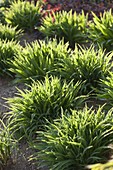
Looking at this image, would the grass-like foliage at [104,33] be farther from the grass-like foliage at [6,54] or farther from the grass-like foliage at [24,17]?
the grass-like foliage at [24,17]

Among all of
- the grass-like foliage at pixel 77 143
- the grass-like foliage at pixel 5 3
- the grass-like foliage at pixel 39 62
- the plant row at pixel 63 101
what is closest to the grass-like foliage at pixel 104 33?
the plant row at pixel 63 101

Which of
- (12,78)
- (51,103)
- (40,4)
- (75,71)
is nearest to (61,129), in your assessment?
(51,103)

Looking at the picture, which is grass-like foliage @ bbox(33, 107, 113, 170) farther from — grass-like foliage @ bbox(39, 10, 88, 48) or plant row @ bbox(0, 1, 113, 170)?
grass-like foliage @ bbox(39, 10, 88, 48)

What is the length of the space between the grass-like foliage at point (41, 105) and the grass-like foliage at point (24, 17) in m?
2.90

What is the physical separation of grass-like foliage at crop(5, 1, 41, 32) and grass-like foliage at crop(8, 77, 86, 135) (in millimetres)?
2900

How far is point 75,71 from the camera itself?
4.65 meters

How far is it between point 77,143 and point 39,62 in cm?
191

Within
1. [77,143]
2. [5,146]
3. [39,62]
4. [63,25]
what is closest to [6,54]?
[39,62]

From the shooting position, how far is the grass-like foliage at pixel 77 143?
3.38 meters

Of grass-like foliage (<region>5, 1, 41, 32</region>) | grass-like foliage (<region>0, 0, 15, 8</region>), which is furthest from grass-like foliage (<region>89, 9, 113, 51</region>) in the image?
grass-like foliage (<region>0, 0, 15, 8</region>)

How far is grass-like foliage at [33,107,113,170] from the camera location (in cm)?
338

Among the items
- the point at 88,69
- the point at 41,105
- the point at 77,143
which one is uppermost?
the point at 88,69

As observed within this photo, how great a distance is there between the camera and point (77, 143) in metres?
3.30

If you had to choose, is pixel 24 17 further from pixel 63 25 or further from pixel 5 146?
pixel 5 146
